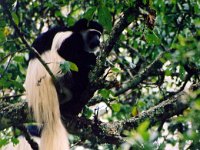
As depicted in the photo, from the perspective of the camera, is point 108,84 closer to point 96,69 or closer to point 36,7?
point 96,69

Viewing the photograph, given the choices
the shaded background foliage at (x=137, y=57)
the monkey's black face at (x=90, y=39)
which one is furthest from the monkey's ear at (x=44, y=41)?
the monkey's black face at (x=90, y=39)

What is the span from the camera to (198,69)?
2438 millimetres

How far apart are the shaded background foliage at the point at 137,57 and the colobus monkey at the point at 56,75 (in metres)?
0.12

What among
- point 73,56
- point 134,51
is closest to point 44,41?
point 73,56

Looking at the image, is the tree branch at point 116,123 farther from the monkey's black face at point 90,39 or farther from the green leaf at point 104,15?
the monkey's black face at point 90,39

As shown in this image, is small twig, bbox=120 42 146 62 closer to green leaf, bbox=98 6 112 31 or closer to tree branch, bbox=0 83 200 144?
tree branch, bbox=0 83 200 144

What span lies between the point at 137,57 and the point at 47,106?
1091mm

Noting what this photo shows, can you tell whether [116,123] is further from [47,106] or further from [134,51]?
[134,51]

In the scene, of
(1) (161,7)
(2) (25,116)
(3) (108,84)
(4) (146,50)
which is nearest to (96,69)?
(3) (108,84)

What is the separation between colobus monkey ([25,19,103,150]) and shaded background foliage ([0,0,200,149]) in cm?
12

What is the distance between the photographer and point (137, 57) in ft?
11.5

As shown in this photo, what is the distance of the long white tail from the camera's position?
2.53 metres

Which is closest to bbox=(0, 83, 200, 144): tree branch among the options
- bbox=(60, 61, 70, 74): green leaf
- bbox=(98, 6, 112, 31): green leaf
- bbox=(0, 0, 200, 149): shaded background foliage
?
bbox=(0, 0, 200, 149): shaded background foliage

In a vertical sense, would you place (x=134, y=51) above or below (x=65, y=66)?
below
